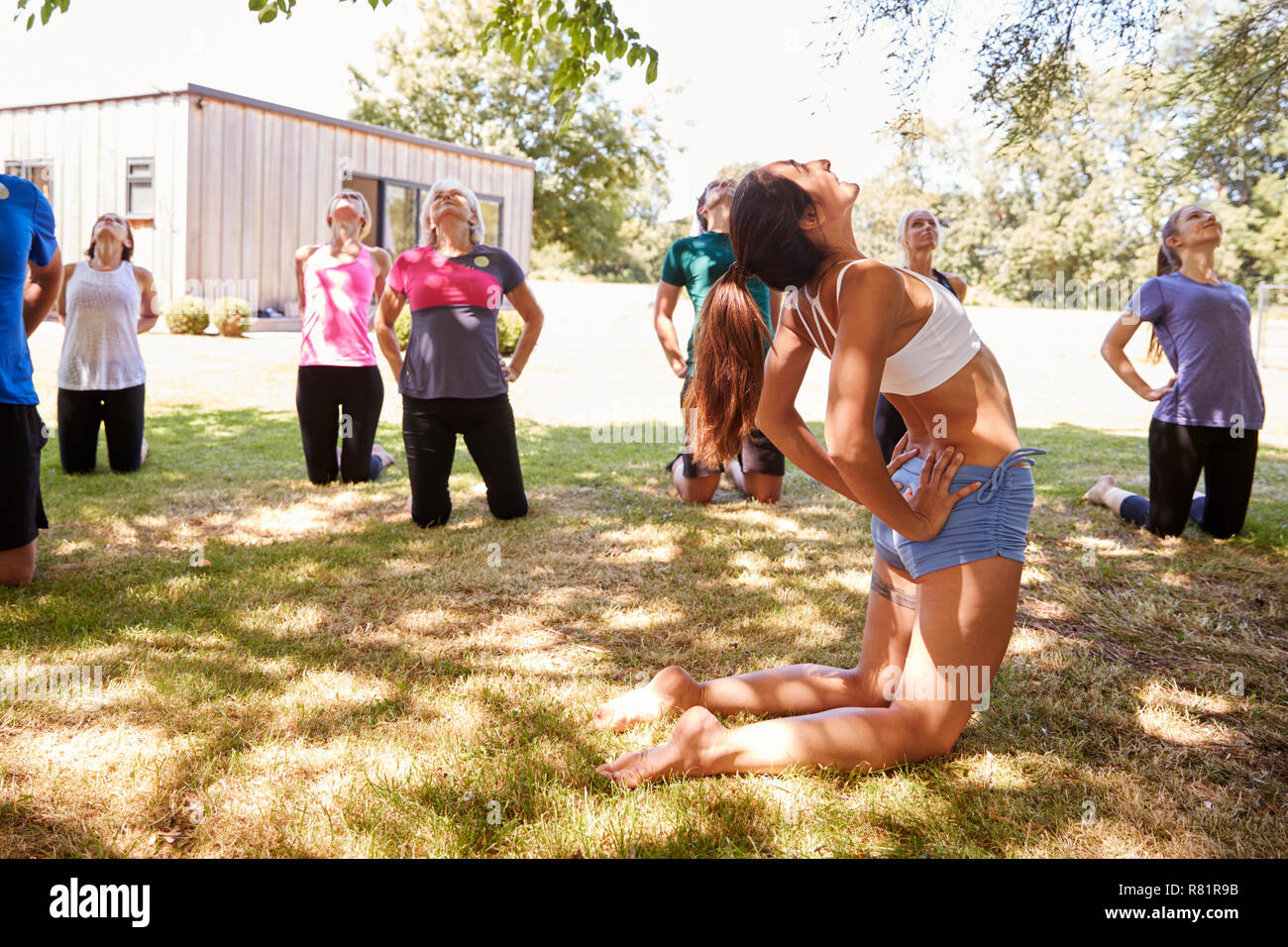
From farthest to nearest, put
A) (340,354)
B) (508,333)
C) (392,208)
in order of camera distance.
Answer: (392,208), (508,333), (340,354)

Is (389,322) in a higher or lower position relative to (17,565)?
higher

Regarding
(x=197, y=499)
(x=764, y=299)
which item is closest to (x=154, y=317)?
(x=197, y=499)

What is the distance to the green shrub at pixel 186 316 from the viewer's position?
1584 cm

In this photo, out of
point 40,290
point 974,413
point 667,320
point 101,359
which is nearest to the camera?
point 974,413

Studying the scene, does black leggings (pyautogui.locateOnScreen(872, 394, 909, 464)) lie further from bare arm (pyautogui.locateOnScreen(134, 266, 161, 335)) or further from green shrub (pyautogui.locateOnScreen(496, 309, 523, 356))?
green shrub (pyautogui.locateOnScreen(496, 309, 523, 356))

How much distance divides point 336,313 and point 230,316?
33.3 feet

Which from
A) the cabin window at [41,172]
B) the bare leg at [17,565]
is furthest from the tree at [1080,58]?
the cabin window at [41,172]

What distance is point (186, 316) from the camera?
15844 millimetres

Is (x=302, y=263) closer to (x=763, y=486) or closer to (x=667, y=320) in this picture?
(x=667, y=320)

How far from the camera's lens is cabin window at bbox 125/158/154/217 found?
16734mm

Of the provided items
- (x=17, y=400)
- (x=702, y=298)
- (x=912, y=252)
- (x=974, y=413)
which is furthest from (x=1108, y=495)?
(x=17, y=400)

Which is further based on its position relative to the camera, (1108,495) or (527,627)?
(1108,495)
